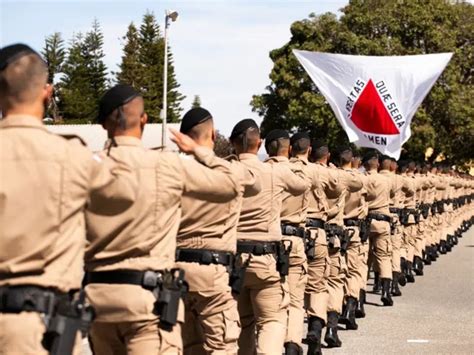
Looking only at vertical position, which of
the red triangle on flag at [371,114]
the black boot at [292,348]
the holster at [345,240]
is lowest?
the black boot at [292,348]

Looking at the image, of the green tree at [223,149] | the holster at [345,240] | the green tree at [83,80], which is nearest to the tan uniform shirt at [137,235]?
the green tree at [223,149]

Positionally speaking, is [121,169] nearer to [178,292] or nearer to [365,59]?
[178,292]

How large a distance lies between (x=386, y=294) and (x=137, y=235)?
10.3 m

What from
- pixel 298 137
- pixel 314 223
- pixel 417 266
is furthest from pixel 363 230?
pixel 417 266

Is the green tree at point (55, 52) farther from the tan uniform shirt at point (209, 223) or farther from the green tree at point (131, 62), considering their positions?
the tan uniform shirt at point (209, 223)

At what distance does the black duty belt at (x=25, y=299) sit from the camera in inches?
180

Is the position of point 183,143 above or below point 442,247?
above

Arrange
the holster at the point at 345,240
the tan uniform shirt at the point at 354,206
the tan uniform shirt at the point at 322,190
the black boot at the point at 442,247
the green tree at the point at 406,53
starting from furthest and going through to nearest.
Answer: the green tree at the point at 406,53 → the black boot at the point at 442,247 → the tan uniform shirt at the point at 354,206 → the holster at the point at 345,240 → the tan uniform shirt at the point at 322,190

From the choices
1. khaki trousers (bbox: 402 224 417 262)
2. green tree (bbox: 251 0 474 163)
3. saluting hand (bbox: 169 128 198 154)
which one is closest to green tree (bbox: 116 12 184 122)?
green tree (bbox: 251 0 474 163)

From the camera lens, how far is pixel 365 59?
17.7m

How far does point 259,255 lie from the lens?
8828mm

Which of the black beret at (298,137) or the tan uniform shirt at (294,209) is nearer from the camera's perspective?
the tan uniform shirt at (294,209)

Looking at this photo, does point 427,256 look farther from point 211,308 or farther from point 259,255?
point 211,308

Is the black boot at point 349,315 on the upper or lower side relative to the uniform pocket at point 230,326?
lower
